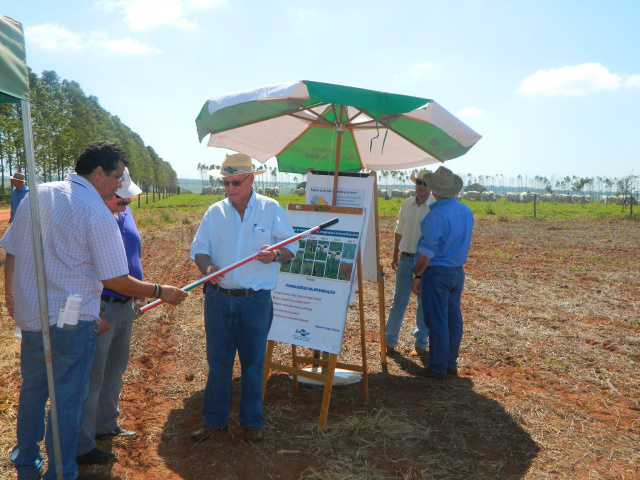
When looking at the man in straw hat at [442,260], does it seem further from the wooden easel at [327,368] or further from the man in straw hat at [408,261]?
the wooden easel at [327,368]

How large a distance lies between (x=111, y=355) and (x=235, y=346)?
934 millimetres

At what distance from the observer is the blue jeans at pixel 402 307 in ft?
19.5

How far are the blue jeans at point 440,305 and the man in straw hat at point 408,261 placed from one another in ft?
2.48

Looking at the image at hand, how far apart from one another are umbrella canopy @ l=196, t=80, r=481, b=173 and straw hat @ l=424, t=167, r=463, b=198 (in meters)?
0.22

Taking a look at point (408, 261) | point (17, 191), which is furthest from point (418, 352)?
point (17, 191)

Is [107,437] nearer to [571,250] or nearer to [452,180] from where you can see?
[452,180]

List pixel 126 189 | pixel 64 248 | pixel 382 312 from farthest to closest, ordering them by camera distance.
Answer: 1. pixel 382 312
2. pixel 126 189
3. pixel 64 248

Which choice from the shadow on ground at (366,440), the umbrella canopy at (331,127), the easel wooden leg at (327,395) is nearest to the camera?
the shadow on ground at (366,440)

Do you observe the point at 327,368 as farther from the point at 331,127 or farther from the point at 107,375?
the point at 331,127

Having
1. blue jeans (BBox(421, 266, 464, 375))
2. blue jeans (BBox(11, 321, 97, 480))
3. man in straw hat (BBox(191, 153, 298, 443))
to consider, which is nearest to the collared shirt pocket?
man in straw hat (BBox(191, 153, 298, 443))

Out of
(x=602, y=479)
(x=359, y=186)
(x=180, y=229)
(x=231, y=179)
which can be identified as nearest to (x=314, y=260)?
(x=359, y=186)

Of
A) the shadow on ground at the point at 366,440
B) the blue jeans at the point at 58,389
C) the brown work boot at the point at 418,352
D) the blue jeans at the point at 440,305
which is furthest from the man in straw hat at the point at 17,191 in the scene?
the blue jeans at the point at 440,305

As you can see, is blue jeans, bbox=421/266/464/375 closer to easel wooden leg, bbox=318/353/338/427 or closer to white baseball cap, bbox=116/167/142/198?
easel wooden leg, bbox=318/353/338/427

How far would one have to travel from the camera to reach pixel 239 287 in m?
3.60
